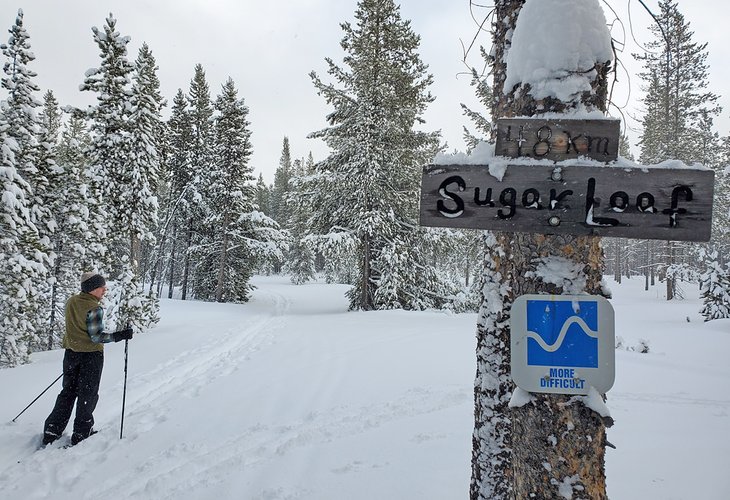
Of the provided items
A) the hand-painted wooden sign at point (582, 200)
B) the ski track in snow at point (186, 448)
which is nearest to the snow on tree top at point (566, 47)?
the hand-painted wooden sign at point (582, 200)

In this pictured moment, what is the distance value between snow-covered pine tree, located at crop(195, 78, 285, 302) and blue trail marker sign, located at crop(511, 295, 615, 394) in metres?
24.2

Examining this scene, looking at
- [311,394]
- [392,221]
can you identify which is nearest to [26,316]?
[311,394]

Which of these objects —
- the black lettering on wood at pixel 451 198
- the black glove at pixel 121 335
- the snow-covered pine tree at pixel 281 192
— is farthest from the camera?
the snow-covered pine tree at pixel 281 192

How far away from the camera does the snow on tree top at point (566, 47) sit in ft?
6.59

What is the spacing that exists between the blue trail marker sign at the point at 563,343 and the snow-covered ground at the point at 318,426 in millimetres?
2242

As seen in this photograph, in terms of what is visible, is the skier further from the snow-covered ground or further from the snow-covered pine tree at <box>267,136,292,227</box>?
the snow-covered pine tree at <box>267,136,292,227</box>

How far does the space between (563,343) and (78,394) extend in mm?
5736

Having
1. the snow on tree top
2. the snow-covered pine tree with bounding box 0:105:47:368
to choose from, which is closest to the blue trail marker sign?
the snow on tree top

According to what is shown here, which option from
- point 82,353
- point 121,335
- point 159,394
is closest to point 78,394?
point 82,353

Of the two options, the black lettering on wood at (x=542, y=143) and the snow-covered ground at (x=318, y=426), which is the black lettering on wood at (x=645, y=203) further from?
the snow-covered ground at (x=318, y=426)

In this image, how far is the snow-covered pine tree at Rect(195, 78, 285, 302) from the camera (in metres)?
25.1

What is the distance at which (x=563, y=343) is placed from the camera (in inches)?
73.6

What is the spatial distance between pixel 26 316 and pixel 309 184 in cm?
1117

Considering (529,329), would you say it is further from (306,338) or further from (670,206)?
(306,338)
